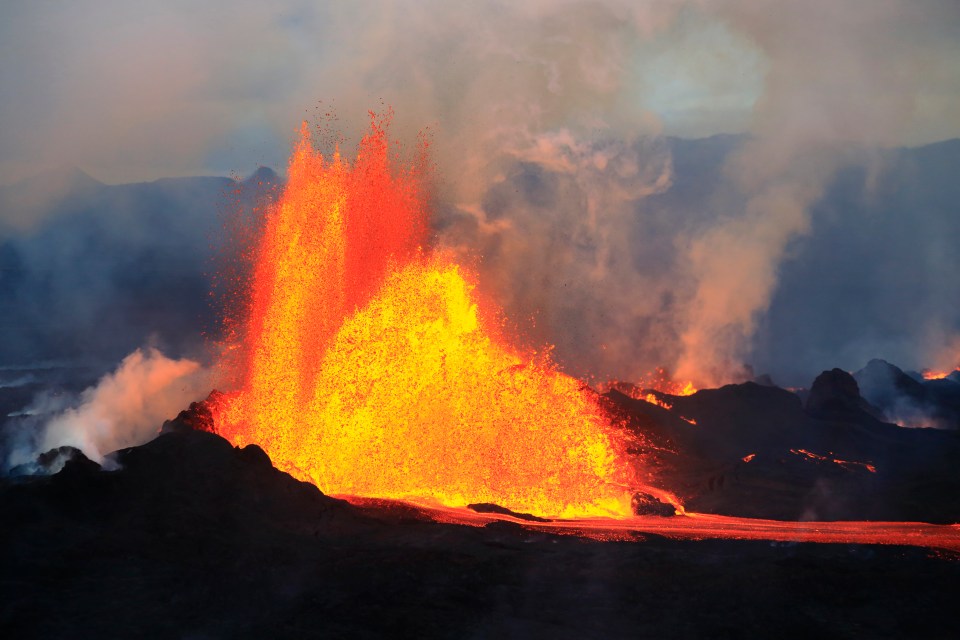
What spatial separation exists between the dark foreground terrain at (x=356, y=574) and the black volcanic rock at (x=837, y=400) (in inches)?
1050

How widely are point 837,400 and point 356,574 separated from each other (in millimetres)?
35891

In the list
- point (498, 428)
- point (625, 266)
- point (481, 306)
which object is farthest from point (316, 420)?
point (625, 266)

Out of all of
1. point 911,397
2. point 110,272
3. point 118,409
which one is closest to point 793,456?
point 911,397

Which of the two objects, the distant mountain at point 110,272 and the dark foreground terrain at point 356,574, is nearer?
the dark foreground terrain at point 356,574

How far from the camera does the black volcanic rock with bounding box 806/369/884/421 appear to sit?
4256 cm

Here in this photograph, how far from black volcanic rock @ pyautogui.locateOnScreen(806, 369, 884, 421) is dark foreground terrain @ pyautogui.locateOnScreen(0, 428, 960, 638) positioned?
87.5 ft

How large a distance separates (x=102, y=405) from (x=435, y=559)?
39414mm

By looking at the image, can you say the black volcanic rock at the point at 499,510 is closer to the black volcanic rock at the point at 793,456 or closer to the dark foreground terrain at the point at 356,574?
the dark foreground terrain at the point at 356,574

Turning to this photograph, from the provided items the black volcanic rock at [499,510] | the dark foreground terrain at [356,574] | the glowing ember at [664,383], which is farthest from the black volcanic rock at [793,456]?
the glowing ember at [664,383]

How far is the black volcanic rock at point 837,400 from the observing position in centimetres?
4256

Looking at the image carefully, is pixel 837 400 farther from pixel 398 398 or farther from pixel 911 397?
pixel 398 398

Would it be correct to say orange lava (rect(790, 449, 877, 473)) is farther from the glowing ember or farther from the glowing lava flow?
the glowing ember

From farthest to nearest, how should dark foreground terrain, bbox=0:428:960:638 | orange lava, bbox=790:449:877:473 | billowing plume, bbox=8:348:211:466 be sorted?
billowing plume, bbox=8:348:211:466, orange lava, bbox=790:449:877:473, dark foreground terrain, bbox=0:428:960:638

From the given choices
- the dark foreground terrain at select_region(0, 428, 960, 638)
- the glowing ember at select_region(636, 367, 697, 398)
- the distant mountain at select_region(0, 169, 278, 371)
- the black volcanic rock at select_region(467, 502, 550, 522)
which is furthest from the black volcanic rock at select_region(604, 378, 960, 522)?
the distant mountain at select_region(0, 169, 278, 371)
